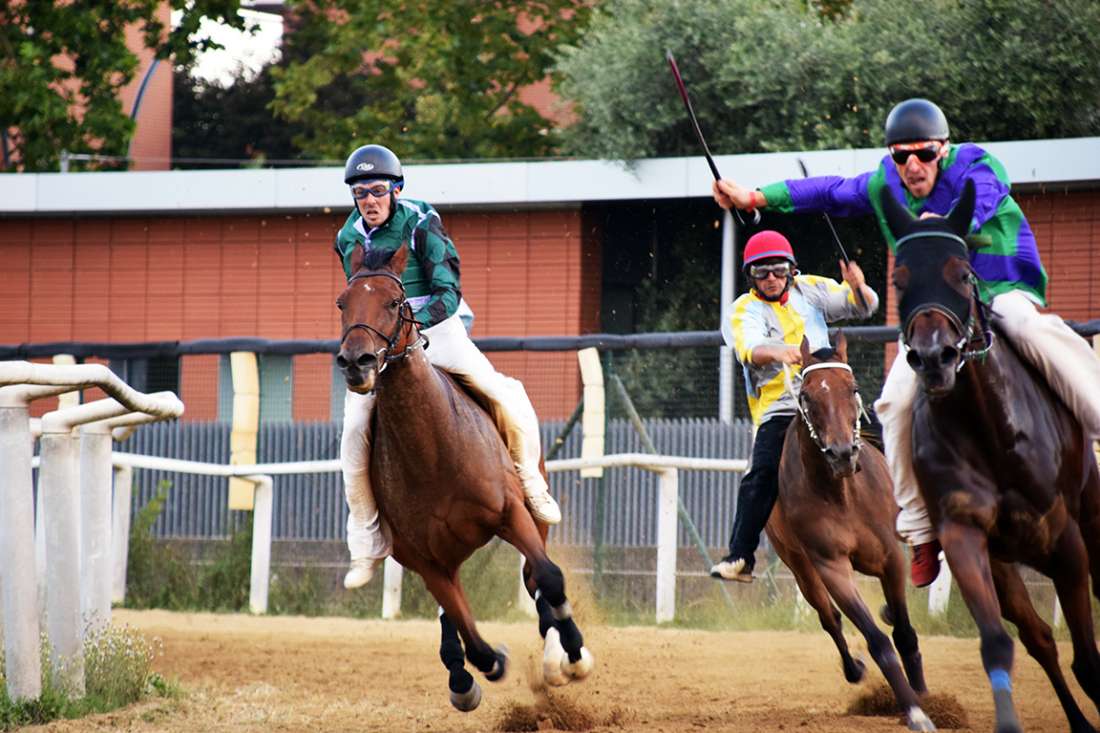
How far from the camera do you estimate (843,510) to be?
9.55 metres

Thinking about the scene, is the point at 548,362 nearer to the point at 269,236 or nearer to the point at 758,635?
the point at 758,635

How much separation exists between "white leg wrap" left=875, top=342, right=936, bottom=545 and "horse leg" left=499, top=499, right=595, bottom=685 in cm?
203

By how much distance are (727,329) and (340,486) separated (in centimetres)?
779

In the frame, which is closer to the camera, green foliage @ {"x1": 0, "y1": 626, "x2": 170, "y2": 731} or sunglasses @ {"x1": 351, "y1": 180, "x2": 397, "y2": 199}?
green foliage @ {"x1": 0, "y1": 626, "x2": 170, "y2": 731}

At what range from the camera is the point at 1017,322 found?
7.25m

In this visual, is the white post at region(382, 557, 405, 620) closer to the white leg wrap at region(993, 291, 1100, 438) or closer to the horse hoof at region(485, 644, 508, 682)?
the horse hoof at region(485, 644, 508, 682)

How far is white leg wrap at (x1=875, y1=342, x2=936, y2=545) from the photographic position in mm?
7469

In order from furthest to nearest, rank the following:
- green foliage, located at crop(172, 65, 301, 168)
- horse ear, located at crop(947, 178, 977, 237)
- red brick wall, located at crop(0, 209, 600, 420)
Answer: green foliage, located at crop(172, 65, 301, 168) → red brick wall, located at crop(0, 209, 600, 420) → horse ear, located at crop(947, 178, 977, 237)

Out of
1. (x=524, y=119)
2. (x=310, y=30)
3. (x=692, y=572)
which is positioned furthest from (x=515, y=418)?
(x=310, y=30)

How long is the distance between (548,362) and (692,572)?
3212 millimetres

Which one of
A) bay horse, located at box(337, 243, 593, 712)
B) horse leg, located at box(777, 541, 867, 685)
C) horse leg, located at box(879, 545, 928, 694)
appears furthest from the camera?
horse leg, located at box(777, 541, 867, 685)

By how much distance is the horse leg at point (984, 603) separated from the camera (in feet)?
21.2

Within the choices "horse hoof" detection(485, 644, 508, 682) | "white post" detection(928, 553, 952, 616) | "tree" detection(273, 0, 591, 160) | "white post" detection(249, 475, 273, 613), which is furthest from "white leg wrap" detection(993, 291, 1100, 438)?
"tree" detection(273, 0, 591, 160)

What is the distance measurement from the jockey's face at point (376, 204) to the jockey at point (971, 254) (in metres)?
2.03
